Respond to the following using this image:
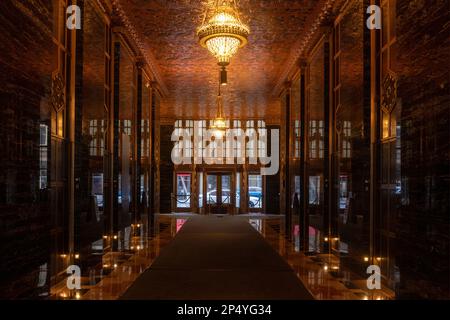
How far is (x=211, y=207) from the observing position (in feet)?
64.2

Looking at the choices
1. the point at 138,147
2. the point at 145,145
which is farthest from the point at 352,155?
the point at 145,145

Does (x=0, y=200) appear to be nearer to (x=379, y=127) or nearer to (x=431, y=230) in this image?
(x=431, y=230)

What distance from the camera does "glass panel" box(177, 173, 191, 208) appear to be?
19703 mm

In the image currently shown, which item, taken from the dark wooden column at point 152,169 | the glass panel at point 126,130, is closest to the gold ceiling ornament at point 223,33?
the glass panel at point 126,130

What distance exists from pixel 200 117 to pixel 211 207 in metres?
4.11

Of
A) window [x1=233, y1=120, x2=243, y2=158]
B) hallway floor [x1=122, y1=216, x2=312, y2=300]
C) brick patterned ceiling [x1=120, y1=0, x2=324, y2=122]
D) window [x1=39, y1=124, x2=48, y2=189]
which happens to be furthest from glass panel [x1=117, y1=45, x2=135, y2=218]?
window [x1=233, y1=120, x2=243, y2=158]

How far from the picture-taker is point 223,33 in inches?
197

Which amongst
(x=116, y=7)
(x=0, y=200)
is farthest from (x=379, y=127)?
(x=116, y=7)

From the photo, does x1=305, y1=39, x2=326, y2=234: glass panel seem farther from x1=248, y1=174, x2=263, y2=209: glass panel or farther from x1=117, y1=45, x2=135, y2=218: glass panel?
x1=248, y1=174, x2=263, y2=209: glass panel

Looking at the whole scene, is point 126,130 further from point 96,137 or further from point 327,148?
point 327,148

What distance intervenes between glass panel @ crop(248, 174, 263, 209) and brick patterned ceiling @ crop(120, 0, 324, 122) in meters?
4.94

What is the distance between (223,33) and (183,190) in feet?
49.8

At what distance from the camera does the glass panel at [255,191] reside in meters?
19.7

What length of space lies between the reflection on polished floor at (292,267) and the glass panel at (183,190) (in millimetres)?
10522
